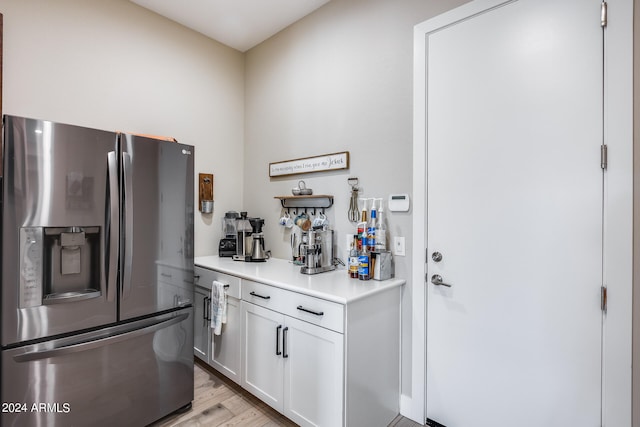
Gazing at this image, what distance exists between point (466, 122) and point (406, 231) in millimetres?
728

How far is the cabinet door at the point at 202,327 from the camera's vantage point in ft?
8.02

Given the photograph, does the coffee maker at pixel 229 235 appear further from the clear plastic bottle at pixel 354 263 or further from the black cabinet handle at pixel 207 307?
the clear plastic bottle at pixel 354 263

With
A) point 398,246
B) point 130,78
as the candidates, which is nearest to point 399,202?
point 398,246

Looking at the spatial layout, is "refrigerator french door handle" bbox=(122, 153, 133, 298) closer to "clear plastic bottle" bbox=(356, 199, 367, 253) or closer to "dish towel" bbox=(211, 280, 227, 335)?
"dish towel" bbox=(211, 280, 227, 335)

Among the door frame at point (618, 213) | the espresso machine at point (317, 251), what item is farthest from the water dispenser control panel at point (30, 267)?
the door frame at point (618, 213)

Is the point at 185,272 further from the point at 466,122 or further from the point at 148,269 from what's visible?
the point at 466,122

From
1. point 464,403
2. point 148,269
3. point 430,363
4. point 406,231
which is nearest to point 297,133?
point 406,231

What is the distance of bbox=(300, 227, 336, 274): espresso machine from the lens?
6.91ft

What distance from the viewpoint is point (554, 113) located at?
57.8 inches

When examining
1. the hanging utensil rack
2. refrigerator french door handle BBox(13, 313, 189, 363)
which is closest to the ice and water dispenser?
refrigerator french door handle BBox(13, 313, 189, 363)

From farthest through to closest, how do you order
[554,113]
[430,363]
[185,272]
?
[185,272] < [430,363] < [554,113]

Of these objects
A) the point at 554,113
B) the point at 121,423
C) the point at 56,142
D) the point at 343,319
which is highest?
the point at 554,113

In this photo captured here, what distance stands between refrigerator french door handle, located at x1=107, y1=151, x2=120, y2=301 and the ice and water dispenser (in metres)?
0.05

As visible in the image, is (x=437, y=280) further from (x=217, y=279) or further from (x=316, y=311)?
(x=217, y=279)
